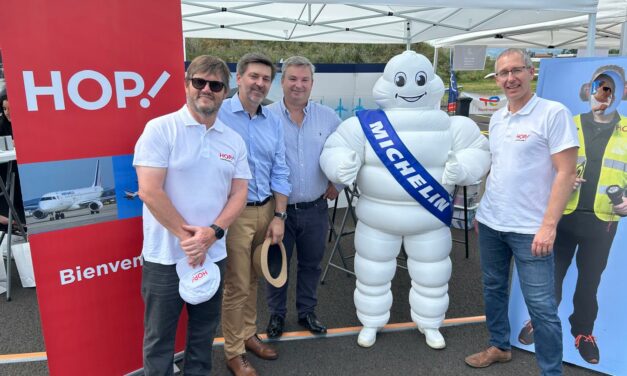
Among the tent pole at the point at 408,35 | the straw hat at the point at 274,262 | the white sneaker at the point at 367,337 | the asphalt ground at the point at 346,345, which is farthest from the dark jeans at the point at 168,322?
the tent pole at the point at 408,35

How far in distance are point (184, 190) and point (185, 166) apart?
0.36 feet

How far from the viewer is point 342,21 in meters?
6.57

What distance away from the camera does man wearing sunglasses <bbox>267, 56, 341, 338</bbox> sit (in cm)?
266

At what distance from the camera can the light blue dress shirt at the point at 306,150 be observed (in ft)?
8.91

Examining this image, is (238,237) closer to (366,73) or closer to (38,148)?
(38,148)

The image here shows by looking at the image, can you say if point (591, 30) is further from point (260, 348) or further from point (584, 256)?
point (260, 348)

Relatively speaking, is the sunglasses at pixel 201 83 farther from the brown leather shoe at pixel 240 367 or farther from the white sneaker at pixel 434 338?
the white sneaker at pixel 434 338

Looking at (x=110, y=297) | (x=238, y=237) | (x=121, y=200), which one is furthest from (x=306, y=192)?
(x=110, y=297)

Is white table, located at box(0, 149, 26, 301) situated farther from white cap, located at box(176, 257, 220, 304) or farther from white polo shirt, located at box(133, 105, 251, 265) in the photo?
white cap, located at box(176, 257, 220, 304)

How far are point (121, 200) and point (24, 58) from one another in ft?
2.45

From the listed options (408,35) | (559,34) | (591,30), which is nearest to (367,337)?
(591,30)

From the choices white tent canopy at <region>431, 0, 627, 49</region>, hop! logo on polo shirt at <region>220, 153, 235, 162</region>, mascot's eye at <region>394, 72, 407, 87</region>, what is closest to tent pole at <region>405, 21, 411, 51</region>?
white tent canopy at <region>431, 0, 627, 49</region>

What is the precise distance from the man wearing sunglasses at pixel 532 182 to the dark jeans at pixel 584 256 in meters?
0.43

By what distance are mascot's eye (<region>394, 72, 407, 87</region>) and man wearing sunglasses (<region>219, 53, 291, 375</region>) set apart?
741 millimetres
